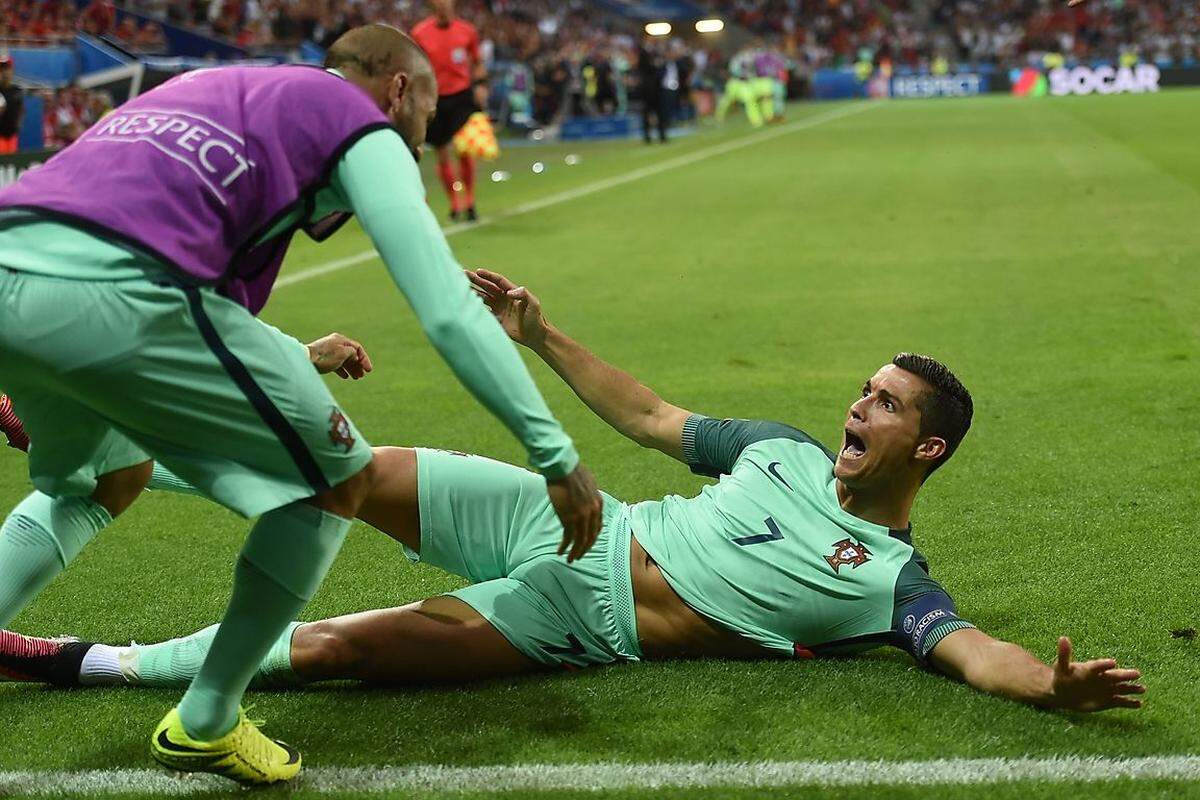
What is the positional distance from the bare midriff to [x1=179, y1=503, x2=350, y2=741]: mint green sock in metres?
0.90

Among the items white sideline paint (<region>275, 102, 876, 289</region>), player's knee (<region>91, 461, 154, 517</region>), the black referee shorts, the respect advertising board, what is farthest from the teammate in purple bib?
the respect advertising board

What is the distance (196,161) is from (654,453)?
10.9 feet

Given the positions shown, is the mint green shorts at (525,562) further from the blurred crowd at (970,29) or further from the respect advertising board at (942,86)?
the blurred crowd at (970,29)

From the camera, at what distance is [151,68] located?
1792 cm

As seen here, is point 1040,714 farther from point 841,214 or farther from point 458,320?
point 841,214

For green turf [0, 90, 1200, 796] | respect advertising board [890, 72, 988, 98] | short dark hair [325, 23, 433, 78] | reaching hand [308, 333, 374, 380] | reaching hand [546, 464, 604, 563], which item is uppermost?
short dark hair [325, 23, 433, 78]

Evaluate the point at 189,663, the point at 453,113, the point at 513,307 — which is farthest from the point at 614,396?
the point at 453,113

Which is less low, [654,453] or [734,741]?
[734,741]

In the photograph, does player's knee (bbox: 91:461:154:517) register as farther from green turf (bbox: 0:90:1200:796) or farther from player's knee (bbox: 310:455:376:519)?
player's knee (bbox: 310:455:376:519)

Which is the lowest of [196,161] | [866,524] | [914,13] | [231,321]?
[914,13]

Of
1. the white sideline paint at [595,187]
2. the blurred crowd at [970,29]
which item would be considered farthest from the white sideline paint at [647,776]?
the blurred crowd at [970,29]

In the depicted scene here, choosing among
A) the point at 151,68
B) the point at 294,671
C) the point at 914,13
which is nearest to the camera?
the point at 294,671

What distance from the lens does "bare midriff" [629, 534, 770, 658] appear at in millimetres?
3408

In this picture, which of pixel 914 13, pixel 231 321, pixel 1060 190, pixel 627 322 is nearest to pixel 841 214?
pixel 1060 190
